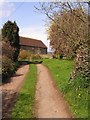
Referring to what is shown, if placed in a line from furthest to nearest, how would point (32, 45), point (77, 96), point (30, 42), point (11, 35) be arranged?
point (30, 42)
point (32, 45)
point (11, 35)
point (77, 96)

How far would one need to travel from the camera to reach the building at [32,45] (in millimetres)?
93875

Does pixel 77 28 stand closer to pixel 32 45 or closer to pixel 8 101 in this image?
pixel 8 101

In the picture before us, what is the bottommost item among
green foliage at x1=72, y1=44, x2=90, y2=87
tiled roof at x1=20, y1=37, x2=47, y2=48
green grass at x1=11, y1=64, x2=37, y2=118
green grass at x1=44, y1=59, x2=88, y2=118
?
green grass at x1=11, y1=64, x2=37, y2=118

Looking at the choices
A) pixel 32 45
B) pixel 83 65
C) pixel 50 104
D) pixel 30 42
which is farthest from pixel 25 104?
pixel 30 42

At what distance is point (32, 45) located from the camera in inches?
3878

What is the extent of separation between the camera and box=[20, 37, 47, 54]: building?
308 feet

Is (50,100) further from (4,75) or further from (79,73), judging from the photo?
(4,75)

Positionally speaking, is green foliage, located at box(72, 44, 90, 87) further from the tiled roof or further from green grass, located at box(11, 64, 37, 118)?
the tiled roof

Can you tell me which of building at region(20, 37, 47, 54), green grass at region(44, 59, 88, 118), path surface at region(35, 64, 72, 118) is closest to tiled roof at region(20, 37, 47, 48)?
building at region(20, 37, 47, 54)

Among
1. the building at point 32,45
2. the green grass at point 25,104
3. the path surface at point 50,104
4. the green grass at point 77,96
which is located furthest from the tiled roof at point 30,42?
the green grass at point 77,96

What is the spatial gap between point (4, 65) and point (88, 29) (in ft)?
42.2

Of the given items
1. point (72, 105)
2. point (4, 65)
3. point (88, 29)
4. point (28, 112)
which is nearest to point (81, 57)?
point (88, 29)

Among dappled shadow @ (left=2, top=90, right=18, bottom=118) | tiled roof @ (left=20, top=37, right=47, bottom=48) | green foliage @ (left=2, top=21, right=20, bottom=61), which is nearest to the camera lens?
dappled shadow @ (left=2, top=90, right=18, bottom=118)

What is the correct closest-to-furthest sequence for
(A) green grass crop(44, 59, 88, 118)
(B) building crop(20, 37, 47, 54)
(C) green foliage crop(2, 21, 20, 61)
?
(A) green grass crop(44, 59, 88, 118), (C) green foliage crop(2, 21, 20, 61), (B) building crop(20, 37, 47, 54)
